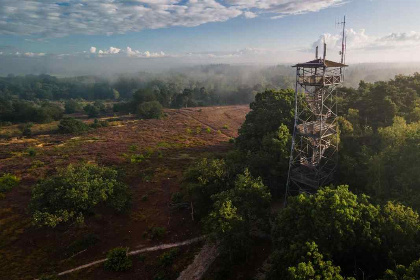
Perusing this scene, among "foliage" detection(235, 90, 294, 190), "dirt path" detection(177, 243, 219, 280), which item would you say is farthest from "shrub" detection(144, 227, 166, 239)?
"foliage" detection(235, 90, 294, 190)

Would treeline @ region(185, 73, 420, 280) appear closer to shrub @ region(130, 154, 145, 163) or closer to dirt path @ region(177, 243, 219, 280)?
dirt path @ region(177, 243, 219, 280)

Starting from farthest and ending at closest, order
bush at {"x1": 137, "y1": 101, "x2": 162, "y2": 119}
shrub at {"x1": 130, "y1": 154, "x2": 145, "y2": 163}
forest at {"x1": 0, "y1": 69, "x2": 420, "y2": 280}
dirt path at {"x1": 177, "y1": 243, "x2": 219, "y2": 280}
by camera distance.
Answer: bush at {"x1": 137, "y1": 101, "x2": 162, "y2": 119}, shrub at {"x1": 130, "y1": 154, "x2": 145, "y2": 163}, dirt path at {"x1": 177, "y1": 243, "x2": 219, "y2": 280}, forest at {"x1": 0, "y1": 69, "x2": 420, "y2": 280}

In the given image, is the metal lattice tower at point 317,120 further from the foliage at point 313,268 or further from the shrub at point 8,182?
the shrub at point 8,182

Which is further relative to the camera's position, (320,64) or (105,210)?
(105,210)

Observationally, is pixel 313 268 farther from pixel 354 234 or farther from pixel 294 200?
pixel 294 200

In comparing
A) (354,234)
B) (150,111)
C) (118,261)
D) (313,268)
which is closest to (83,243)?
(118,261)
